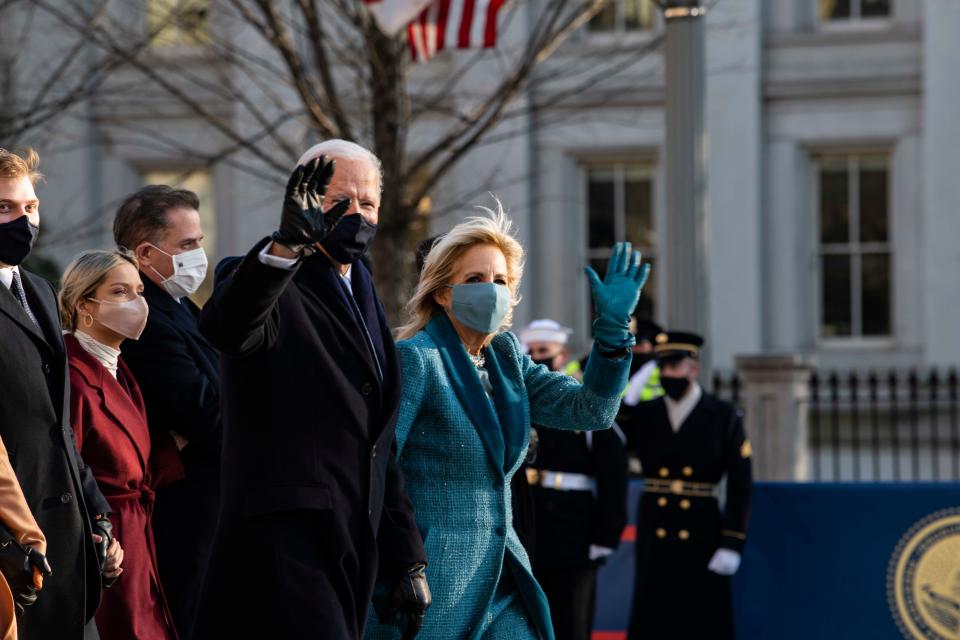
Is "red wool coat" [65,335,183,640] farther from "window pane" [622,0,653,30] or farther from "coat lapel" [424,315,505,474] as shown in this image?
"window pane" [622,0,653,30]

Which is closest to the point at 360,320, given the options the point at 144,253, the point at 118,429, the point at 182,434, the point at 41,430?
the point at 41,430

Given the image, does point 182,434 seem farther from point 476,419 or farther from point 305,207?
point 305,207

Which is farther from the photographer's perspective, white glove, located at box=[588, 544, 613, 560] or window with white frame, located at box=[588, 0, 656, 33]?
window with white frame, located at box=[588, 0, 656, 33]

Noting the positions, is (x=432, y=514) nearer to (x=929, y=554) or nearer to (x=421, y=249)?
(x=421, y=249)

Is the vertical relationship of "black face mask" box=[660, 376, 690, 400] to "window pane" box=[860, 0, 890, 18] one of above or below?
below

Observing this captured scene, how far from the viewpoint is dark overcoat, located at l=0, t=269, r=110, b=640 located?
186 inches

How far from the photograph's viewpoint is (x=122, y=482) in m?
5.41

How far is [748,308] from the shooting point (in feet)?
62.1

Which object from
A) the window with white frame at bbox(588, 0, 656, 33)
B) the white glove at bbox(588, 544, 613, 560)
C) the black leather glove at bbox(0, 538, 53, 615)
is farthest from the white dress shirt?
the window with white frame at bbox(588, 0, 656, 33)

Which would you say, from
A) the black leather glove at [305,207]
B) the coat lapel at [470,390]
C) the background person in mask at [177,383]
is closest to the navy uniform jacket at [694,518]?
the background person in mask at [177,383]

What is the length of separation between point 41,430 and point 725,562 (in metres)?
4.61

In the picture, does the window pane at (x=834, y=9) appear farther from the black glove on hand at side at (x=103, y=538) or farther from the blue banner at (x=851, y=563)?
the black glove on hand at side at (x=103, y=538)

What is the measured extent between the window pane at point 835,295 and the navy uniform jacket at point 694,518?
10848 mm

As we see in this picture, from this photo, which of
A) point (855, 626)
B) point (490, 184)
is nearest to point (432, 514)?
point (855, 626)
